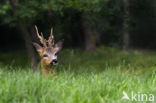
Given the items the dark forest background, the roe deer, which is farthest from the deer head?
the dark forest background

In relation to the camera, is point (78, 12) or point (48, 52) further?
point (78, 12)

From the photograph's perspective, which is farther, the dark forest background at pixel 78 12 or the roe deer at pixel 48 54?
the dark forest background at pixel 78 12

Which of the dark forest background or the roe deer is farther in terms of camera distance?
the dark forest background

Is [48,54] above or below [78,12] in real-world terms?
above

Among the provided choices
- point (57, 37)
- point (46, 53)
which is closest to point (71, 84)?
point (46, 53)

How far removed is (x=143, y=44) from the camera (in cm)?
2583

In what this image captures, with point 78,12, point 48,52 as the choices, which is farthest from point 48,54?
point 78,12

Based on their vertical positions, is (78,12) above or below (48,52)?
below

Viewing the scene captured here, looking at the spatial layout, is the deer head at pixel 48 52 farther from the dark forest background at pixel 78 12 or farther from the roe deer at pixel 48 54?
the dark forest background at pixel 78 12

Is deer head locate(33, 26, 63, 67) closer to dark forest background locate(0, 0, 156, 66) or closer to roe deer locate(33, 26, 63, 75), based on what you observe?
roe deer locate(33, 26, 63, 75)

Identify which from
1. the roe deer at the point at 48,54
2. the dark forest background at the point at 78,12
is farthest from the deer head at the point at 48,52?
the dark forest background at the point at 78,12

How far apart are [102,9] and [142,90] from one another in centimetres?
478

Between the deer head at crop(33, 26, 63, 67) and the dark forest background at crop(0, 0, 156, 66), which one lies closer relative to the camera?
the deer head at crop(33, 26, 63, 67)

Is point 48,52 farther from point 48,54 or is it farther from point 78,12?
point 78,12
